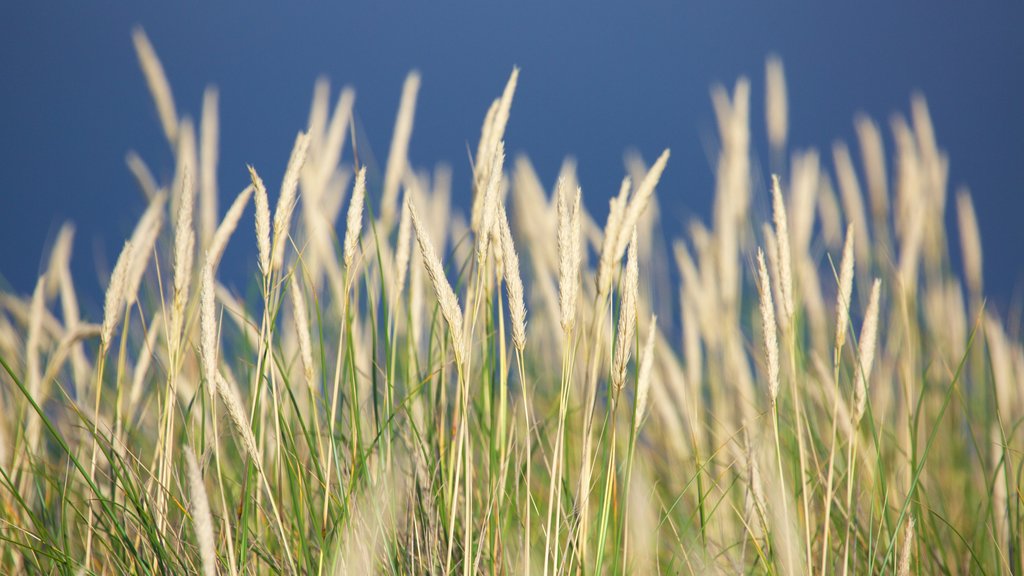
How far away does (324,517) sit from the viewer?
505 mm

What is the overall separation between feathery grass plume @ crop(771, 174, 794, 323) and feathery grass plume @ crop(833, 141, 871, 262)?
666mm

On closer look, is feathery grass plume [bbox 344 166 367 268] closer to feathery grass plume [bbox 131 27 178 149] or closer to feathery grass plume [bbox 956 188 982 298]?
feathery grass plume [bbox 131 27 178 149]

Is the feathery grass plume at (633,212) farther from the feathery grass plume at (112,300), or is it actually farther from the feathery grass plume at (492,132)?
the feathery grass plume at (112,300)

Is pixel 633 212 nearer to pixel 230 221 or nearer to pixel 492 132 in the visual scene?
pixel 492 132

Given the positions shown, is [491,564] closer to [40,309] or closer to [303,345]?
[303,345]

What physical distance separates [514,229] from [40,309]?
2.09ft

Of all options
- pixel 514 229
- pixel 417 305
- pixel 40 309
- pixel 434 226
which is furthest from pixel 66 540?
pixel 514 229

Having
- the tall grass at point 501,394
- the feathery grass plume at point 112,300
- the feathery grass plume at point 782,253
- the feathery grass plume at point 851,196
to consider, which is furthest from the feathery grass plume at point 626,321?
the feathery grass plume at point 851,196

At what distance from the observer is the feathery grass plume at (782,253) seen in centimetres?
49

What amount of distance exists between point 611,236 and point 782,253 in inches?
4.4

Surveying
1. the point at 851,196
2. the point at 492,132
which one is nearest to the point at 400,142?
the point at 492,132

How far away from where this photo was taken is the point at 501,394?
19.5 inches

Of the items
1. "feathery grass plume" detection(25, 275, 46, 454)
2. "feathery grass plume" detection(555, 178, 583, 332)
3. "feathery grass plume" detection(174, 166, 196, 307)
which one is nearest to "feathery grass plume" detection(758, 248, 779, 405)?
"feathery grass plume" detection(555, 178, 583, 332)

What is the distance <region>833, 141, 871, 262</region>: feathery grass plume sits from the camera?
1.11 metres
